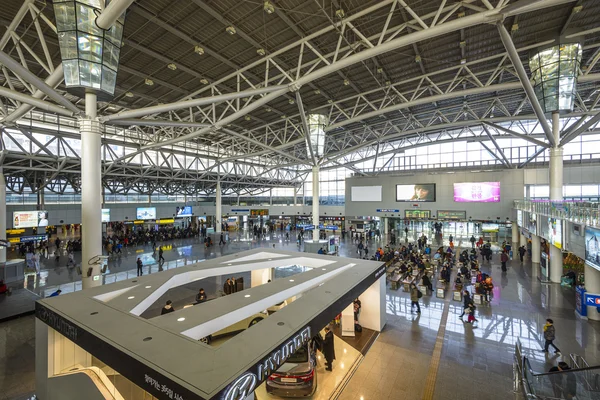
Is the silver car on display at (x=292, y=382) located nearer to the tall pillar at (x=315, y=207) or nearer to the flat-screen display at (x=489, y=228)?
the tall pillar at (x=315, y=207)

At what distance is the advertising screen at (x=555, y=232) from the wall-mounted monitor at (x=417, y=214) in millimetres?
Result: 14471

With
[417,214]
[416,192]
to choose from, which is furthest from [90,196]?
[417,214]

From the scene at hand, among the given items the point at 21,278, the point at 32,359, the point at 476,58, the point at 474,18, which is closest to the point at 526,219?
the point at 476,58

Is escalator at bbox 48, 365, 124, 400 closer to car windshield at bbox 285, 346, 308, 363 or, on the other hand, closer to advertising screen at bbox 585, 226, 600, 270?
car windshield at bbox 285, 346, 308, 363

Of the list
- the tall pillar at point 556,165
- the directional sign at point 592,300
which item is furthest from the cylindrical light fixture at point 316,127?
the directional sign at point 592,300

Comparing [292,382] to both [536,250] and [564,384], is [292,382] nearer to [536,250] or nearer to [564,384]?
[564,384]

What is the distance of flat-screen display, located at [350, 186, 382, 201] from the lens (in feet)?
98.7

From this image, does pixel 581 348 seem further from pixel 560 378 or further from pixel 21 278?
pixel 21 278

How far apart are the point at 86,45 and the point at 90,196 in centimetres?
454

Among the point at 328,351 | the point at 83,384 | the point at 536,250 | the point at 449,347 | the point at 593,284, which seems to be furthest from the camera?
the point at 536,250

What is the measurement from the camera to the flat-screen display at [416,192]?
26969 millimetres

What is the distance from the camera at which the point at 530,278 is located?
1430 cm

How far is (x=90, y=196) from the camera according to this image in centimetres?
854

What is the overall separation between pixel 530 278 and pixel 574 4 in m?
12.6
